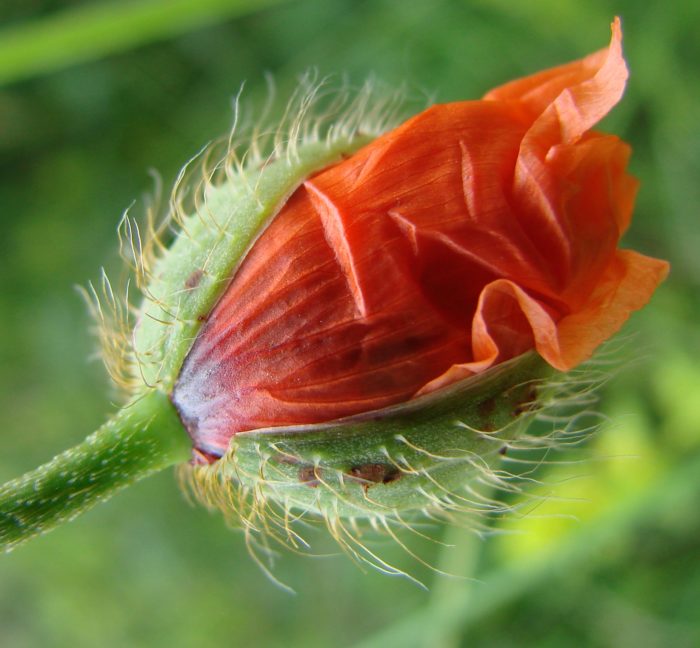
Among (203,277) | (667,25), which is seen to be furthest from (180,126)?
(203,277)

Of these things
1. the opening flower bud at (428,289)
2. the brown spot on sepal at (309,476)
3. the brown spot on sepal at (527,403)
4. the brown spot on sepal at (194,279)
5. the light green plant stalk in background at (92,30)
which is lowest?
the brown spot on sepal at (527,403)

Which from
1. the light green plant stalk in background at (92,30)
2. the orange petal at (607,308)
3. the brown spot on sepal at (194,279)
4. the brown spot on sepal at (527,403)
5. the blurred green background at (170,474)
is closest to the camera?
the orange petal at (607,308)

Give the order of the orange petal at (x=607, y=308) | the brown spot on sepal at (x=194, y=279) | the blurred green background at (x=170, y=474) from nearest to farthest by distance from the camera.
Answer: the orange petal at (x=607, y=308), the brown spot on sepal at (x=194, y=279), the blurred green background at (x=170, y=474)

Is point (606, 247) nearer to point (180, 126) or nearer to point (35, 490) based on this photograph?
point (35, 490)

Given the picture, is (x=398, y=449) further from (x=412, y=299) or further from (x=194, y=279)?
(x=194, y=279)

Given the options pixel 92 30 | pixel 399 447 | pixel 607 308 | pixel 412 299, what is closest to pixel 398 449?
pixel 399 447

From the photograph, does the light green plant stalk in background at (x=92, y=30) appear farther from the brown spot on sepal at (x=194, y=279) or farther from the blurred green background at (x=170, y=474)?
the brown spot on sepal at (x=194, y=279)

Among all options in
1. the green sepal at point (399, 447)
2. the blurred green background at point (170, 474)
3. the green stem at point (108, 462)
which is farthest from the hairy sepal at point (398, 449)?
the blurred green background at point (170, 474)
